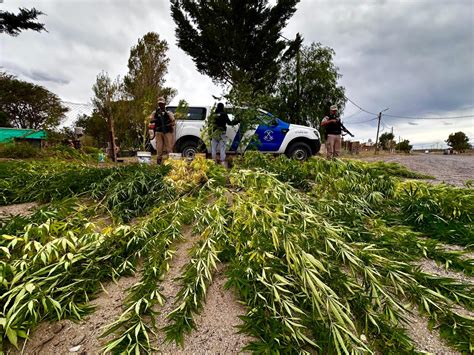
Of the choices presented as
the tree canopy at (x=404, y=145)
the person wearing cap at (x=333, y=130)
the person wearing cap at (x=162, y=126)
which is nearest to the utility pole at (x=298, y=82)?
the person wearing cap at (x=333, y=130)

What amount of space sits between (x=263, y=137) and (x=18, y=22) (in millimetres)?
11326

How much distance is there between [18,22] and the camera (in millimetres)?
8961

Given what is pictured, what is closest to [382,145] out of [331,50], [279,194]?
[331,50]

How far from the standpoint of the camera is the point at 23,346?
83 cm

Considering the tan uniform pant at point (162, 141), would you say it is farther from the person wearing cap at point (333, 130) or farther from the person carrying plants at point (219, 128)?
the person wearing cap at point (333, 130)

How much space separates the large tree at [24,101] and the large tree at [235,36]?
41.6ft

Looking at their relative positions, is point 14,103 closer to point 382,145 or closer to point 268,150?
point 268,150

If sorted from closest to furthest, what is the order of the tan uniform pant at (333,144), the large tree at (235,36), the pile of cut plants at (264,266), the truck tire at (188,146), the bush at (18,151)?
the pile of cut plants at (264,266) → the bush at (18,151) → the tan uniform pant at (333,144) → the truck tire at (188,146) → the large tree at (235,36)

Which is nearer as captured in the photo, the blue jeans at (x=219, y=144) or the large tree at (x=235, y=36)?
the blue jeans at (x=219, y=144)

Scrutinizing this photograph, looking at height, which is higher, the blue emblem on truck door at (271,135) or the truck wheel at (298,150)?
the blue emblem on truck door at (271,135)

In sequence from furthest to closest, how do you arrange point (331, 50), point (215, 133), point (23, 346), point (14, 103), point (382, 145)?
point (382, 145) < point (14, 103) < point (331, 50) < point (215, 133) < point (23, 346)

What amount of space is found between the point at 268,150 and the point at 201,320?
585 cm

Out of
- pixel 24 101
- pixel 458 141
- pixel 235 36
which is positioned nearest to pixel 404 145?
pixel 458 141

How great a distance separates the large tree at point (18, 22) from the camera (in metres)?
8.77
